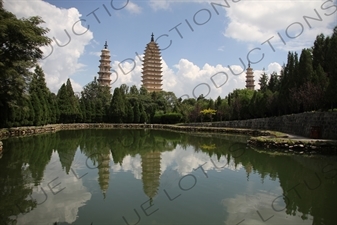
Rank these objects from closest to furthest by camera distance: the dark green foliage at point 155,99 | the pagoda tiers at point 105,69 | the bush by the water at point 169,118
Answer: the dark green foliage at point 155,99, the bush by the water at point 169,118, the pagoda tiers at point 105,69

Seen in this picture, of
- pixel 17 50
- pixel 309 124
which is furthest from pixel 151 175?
pixel 309 124

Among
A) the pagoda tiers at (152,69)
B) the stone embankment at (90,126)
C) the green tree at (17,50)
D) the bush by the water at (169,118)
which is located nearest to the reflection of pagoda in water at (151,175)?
the green tree at (17,50)

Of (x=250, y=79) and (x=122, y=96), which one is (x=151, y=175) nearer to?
(x=122, y=96)

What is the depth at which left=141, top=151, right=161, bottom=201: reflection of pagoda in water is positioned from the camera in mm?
5809

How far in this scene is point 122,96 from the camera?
38.8 meters

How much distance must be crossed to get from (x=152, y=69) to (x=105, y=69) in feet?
30.3

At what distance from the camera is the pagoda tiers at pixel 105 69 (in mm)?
55875

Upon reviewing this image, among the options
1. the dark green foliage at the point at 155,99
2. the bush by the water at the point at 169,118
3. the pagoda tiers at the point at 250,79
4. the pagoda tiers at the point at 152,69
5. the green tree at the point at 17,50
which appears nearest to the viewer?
the green tree at the point at 17,50

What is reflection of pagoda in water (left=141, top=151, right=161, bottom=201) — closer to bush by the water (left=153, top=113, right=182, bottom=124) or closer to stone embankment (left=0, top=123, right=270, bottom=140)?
stone embankment (left=0, top=123, right=270, bottom=140)

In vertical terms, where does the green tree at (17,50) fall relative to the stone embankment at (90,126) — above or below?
above

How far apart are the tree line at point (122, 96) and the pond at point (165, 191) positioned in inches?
225

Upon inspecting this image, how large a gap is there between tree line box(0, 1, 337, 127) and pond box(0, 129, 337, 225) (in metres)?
5.71

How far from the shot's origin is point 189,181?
22.3ft

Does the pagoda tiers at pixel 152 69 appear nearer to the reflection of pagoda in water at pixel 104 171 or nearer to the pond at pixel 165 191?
the reflection of pagoda in water at pixel 104 171
